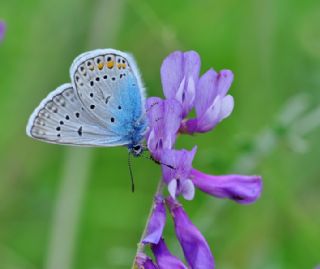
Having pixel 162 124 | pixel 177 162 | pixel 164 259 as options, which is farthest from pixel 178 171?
pixel 164 259

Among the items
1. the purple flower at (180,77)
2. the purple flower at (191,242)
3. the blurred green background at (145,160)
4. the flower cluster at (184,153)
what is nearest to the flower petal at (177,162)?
the flower cluster at (184,153)

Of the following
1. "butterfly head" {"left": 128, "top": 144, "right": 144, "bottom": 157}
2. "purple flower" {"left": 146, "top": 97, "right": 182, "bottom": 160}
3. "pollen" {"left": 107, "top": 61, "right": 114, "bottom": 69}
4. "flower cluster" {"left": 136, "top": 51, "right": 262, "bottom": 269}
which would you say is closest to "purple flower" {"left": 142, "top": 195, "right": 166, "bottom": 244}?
"flower cluster" {"left": 136, "top": 51, "right": 262, "bottom": 269}

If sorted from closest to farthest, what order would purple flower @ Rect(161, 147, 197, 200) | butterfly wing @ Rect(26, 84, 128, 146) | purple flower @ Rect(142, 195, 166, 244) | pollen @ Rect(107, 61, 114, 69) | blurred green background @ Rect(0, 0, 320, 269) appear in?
purple flower @ Rect(142, 195, 166, 244) < purple flower @ Rect(161, 147, 197, 200) < butterfly wing @ Rect(26, 84, 128, 146) < pollen @ Rect(107, 61, 114, 69) < blurred green background @ Rect(0, 0, 320, 269)

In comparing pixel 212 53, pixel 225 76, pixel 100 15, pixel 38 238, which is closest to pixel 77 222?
pixel 38 238

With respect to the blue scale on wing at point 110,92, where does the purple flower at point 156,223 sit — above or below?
below

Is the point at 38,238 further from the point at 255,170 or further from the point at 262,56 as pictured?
the point at 262,56

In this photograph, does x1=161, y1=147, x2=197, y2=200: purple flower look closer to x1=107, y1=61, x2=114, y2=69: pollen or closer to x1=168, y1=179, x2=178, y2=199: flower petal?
x1=168, y1=179, x2=178, y2=199: flower petal

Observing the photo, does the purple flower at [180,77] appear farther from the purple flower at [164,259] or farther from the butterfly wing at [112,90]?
the purple flower at [164,259]
